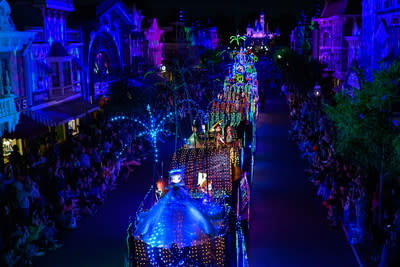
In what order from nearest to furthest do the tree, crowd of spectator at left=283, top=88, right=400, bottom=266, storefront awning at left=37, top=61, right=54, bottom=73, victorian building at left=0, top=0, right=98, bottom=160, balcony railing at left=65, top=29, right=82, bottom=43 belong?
crowd of spectator at left=283, top=88, right=400, bottom=266, the tree, victorian building at left=0, top=0, right=98, bottom=160, storefront awning at left=37, top=61, right=54, bottom=73, balcony railing at left=65, top=29, right=82, bottom=43

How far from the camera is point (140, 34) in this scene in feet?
123

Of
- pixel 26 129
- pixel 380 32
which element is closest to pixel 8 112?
pixel 26 129

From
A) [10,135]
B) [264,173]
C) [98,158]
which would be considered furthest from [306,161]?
[10,135]

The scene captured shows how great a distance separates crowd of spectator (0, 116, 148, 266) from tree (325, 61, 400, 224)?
7.78 meters

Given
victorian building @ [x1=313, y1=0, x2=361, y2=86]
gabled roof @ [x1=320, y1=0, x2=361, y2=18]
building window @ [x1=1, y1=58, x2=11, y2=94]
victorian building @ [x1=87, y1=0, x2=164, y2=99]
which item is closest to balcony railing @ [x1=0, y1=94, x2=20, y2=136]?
building window @ [x1=1, y1=58, x2=11, y2=94]

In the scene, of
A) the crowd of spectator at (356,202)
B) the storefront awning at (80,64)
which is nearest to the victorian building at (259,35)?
the storefront awning at (80,64)

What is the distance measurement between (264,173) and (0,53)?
10919 millimetres

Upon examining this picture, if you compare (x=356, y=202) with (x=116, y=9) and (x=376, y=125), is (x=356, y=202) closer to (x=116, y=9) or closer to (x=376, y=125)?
(x=376, y=125)

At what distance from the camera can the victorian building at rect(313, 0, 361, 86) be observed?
4069 cm

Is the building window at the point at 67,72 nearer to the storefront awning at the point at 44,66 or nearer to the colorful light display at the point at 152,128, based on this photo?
the storefront awning at the point at 44,66

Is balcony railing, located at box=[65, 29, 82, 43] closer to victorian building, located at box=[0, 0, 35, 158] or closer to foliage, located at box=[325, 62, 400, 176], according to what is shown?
victorian building, located at box=[0, 0, 35, 158]

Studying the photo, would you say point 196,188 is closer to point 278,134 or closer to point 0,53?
point 0,53

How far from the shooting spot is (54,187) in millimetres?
13297

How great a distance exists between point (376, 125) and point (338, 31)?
104 feet
